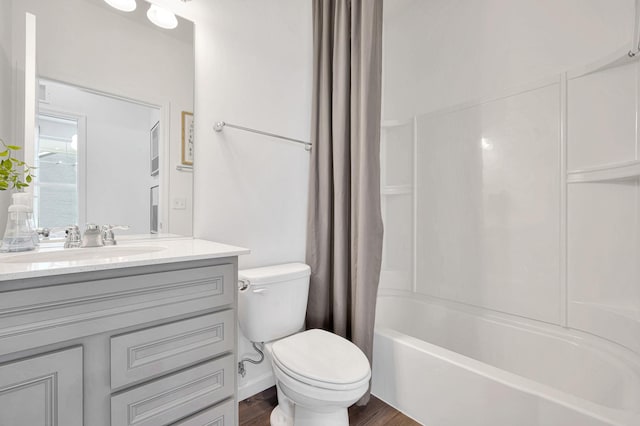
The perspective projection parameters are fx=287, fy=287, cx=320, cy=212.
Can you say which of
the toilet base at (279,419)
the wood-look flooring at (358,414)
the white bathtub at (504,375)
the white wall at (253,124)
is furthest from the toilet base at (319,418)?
the white wall at (253,124)

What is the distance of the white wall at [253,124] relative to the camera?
4.91 feet

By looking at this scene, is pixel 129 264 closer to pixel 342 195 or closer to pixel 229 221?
pixel 229 221

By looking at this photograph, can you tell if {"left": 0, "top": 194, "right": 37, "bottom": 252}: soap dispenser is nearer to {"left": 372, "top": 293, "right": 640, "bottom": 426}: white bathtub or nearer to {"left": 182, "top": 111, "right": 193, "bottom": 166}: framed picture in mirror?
{"left": 182, "top": 111, "right": 193, "bottom": 166}: framed picture in mirror

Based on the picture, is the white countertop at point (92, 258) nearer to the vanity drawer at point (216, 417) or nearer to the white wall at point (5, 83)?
the white wall at point (5, 83)

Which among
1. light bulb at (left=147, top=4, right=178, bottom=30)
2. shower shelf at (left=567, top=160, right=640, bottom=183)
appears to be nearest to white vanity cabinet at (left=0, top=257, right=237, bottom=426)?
light bulb at (left=147, top=4, right=178, bottom=30)

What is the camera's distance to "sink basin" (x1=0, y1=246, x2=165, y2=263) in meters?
0.90

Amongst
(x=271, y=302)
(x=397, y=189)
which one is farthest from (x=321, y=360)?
(x=397, y=189)

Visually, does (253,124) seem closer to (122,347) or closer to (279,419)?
(122,347)

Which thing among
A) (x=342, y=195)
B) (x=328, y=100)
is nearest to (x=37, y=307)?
(x=342, y=195)

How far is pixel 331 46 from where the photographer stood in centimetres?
177

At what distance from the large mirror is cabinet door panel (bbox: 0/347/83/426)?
26.5 inches

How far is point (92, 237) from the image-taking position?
3.75ft

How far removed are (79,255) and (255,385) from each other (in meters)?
1.15

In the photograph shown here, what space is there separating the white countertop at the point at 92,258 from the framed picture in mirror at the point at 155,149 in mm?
342
